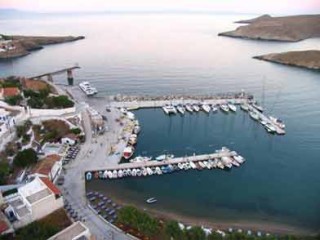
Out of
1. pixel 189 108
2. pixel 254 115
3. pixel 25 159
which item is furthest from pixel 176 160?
pixel 254 115

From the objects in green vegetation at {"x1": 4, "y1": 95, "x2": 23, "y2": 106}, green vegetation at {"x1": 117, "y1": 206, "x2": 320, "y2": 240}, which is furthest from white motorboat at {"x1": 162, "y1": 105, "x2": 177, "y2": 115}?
green vegetation at {"x1": 117, "y1": 206, "x2": 320, "y2": 240}

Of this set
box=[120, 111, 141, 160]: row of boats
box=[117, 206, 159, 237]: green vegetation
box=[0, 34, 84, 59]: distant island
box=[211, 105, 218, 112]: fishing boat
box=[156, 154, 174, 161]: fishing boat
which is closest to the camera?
box=[117, 206, 159, 237]: green vegetation

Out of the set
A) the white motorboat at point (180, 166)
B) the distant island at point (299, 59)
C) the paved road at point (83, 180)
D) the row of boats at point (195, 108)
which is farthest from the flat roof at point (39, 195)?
the distant island at point (299, 59)

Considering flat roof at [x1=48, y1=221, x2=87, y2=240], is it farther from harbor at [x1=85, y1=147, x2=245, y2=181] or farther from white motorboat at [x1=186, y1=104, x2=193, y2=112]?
white motorboat at [x1=186, y1=104, x2=193, y2=112]

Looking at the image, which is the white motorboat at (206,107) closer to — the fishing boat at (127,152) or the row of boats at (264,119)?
the row of boats at (264,119)

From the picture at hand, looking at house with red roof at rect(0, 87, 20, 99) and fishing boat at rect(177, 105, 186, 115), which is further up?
house with red roof at rect(0, 87, 20, 99)

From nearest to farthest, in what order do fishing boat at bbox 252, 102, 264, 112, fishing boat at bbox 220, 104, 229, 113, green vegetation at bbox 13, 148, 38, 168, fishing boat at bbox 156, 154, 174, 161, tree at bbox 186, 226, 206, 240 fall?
tree at bbox 186, 226, 206, 240 < green vegetation at bbox 13, 148, 38, 168 < fishing boat at bbox 156, 154, 174, 161 < fishing boat at bbox 252, 102, 264, 112 < fishing boat at bbox 220, 104, 229, 113
